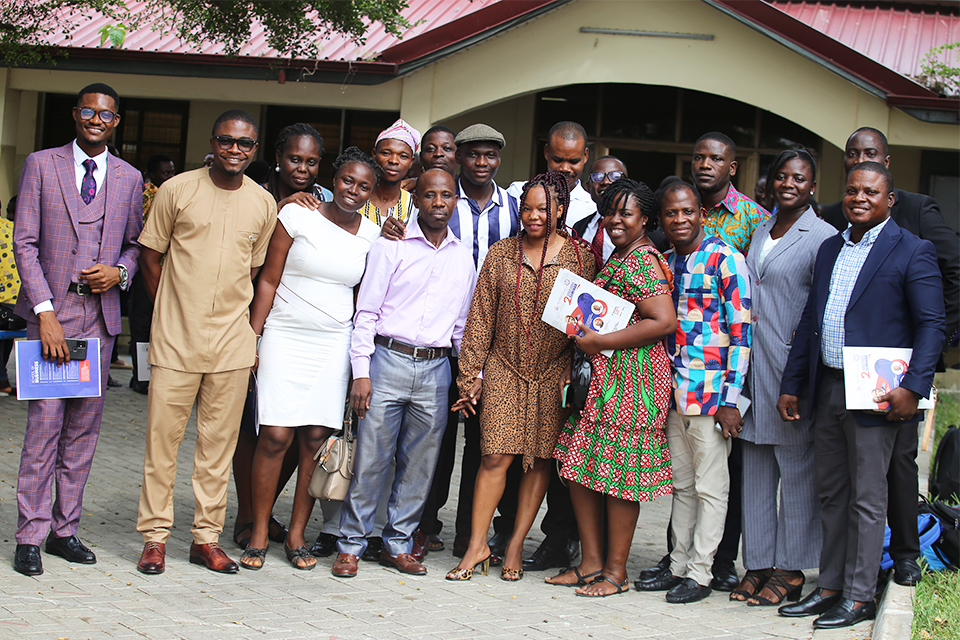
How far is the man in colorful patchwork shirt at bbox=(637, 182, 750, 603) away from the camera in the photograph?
480cm

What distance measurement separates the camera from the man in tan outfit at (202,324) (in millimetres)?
4809

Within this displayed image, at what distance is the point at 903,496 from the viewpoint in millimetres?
4871

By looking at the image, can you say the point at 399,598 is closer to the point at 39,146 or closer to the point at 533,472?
the point at 533,472

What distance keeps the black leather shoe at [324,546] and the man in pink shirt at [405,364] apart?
11.4 inches

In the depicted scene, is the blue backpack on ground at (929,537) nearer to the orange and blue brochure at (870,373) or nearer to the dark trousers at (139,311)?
the orange and blue brochure at (870,373)

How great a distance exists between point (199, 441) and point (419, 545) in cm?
132

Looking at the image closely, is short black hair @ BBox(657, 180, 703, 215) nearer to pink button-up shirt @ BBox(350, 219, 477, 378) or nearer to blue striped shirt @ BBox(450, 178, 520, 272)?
blue striped shirt @ BBox(450, 178, 520, 272)

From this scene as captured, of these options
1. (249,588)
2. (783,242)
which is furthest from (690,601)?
(249,588)

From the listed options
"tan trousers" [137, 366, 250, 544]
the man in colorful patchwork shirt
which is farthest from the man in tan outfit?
the man in colorful patchwork shirt

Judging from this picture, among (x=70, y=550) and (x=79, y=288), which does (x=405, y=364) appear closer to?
(x=79, y=288)

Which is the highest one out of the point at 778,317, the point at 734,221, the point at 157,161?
the point at 157,161

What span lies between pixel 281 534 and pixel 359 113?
8.23m

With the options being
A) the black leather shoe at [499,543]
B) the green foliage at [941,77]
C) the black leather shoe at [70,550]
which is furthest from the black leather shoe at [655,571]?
the green foliage at [941,77]

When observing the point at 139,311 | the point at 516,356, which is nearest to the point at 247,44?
the point at 139,311
